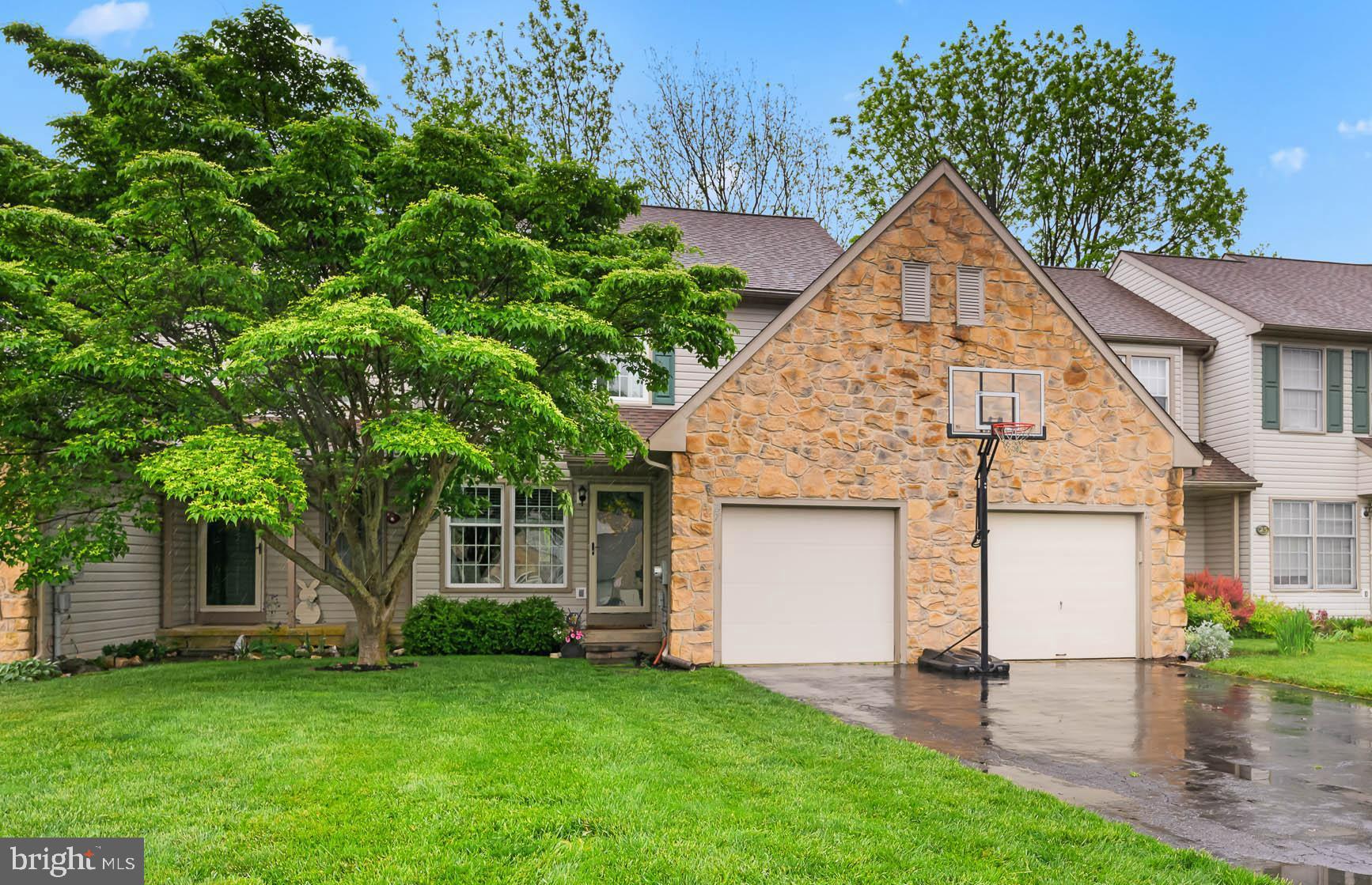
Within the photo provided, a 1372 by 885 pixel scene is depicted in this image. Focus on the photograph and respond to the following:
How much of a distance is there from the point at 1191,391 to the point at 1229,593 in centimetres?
478

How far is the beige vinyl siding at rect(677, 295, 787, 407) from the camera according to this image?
59.0 feet

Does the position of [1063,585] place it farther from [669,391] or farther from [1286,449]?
[1286,449]

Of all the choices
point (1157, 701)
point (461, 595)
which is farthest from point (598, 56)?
point (1157, 701)

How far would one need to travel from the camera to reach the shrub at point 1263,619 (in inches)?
720

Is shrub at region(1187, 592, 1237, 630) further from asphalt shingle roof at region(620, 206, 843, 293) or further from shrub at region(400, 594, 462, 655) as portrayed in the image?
shrub at region(400, 594, 462, 655)

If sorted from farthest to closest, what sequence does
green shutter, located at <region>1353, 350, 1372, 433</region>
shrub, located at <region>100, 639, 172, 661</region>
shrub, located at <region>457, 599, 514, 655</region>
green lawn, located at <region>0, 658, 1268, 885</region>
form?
green shutter, located at <region>1353, 350, 1372, 433</region>, shrub, located at <region>457, 599, 514, 655</region>, shrub, located at <region>100, 639, 172, 661</region>, green lawn, located at <region>0, 658, 1268, 885</region>

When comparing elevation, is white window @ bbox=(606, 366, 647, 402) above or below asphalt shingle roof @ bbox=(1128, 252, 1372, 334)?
below

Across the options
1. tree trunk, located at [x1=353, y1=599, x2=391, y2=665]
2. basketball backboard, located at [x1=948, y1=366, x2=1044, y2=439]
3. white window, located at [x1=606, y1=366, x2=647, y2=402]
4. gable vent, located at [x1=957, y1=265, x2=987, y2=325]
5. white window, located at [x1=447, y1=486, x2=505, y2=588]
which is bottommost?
tree trunk, located at [x1=353, y1=599, x2=391, y2=665]

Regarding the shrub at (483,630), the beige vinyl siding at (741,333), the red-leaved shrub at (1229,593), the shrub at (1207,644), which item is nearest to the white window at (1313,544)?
the red-leaved shrub at (1229,593)

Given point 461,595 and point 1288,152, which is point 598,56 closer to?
point 461,595

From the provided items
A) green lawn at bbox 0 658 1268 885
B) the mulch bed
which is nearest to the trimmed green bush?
the mulch bed

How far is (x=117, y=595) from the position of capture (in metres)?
15.3

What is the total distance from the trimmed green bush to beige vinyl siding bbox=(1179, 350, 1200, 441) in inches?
535

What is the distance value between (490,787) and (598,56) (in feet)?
82.4
